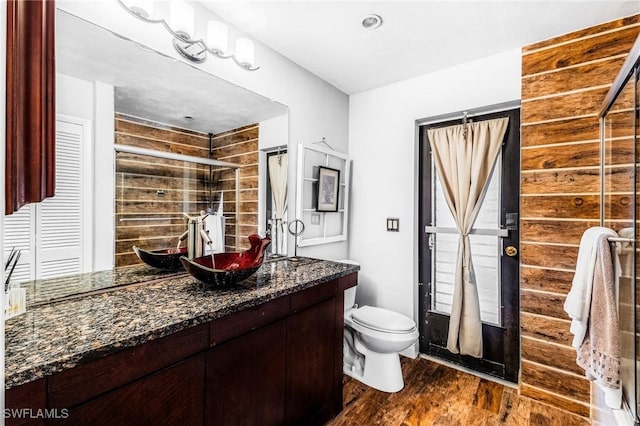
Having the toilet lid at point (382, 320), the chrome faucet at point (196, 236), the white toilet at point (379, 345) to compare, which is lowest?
the white toilet at point (379, 345)

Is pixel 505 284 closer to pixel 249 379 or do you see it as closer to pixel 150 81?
pixel 249 379

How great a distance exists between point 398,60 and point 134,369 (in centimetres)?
241

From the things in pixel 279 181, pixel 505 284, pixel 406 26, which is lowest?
pixel 505 284

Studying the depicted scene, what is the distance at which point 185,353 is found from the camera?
40.4 inches

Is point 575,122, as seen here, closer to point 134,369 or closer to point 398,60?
point 398,60

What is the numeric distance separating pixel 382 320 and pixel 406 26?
1.95m

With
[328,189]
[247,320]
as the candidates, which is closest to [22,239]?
[247,320]

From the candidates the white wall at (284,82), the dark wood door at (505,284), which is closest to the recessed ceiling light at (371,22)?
the white wall at (284,82)

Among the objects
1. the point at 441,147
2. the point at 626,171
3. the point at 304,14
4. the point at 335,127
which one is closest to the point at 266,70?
the point at 304,14

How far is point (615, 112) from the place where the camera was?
5.21 ft

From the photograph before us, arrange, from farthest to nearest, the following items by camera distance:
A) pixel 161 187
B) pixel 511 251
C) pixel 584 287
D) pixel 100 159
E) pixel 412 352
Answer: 1. pixel 412 352
2. pixel 511 251
3. pixel 161 187
4. pixel 584 287
5. pixel 100 159

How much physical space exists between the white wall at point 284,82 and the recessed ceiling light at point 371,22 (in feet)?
2.17

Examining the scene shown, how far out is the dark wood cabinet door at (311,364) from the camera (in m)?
1.46

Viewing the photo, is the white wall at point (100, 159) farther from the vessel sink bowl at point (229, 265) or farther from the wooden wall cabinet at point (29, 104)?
the vessel sink bowl at point (229, 265)
